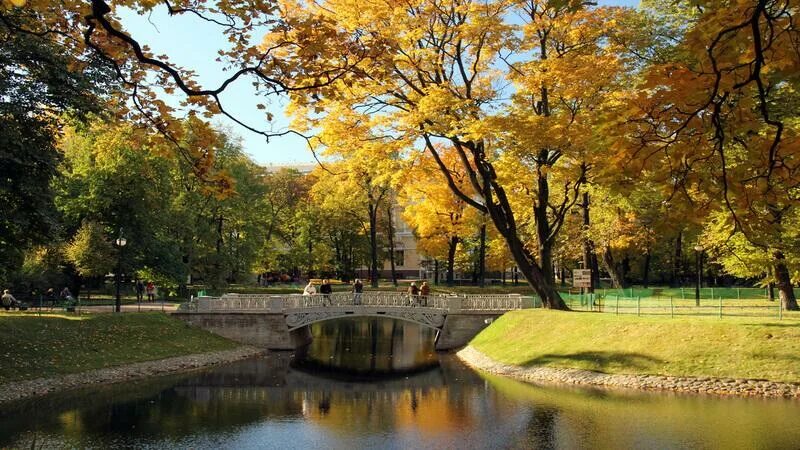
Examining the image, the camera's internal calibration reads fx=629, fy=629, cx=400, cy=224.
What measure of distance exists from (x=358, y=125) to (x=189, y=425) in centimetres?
1366

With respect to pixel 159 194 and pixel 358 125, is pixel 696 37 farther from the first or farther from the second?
pixel 159 194

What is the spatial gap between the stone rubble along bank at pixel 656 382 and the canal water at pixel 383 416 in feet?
2.56

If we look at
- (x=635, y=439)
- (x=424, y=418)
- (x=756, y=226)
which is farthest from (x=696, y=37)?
(x=424, y=418)

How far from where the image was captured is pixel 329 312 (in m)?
34.2

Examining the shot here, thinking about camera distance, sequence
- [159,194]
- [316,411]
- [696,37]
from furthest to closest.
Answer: [159,194] < [316,411] < [696,37]

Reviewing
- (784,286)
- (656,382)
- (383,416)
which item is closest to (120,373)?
(383,416)

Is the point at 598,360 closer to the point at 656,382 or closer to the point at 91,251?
the point at 656,382

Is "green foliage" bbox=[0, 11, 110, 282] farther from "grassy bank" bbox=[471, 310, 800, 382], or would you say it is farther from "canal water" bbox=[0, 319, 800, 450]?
"grassy bank" bbox=[471, 310, 800, 382]

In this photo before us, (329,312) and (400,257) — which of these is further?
(400,257)

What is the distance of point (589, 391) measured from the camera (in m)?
20.5

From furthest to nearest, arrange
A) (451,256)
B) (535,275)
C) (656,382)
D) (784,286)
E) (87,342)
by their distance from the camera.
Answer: (451,256) < (535,275) < (784,286) < (87,342) < (656,382)

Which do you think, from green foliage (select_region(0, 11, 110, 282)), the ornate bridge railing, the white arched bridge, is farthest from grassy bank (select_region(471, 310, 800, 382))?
green foliage (select_region(0, 11, 110, 282))

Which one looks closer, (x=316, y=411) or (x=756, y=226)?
(x=756, y=226)

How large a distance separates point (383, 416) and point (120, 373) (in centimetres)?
1185
